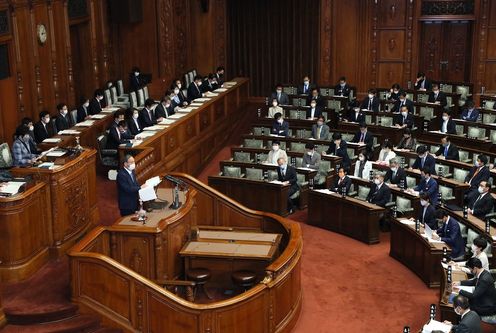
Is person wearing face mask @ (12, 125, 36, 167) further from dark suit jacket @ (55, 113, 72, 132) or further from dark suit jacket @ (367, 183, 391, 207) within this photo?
dark suit jacket @ (367, 183, 391, 207)

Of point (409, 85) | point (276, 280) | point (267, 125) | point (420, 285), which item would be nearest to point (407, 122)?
point (267, 125)

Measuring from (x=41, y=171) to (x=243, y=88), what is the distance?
11323mm

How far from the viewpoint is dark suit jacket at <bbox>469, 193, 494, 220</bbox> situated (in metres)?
12.3

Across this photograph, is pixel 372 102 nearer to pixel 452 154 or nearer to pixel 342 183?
pixel 452 154

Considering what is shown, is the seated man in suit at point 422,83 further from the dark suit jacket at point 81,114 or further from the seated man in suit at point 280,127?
the dark suit jacket at point 81,114

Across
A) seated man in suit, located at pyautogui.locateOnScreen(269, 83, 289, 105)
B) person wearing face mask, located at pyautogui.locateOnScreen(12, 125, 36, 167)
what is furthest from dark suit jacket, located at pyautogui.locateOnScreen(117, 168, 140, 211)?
seated man in suit, located at pyautogui.locateOnScreen(269, 83, 289, 105)

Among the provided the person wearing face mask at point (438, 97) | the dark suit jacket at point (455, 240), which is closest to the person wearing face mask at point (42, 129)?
the dark suit jacket at point (455, 240)

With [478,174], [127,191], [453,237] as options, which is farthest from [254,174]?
[453,237]

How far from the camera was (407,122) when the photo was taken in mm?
17250

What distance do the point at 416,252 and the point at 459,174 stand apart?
10.6 ft

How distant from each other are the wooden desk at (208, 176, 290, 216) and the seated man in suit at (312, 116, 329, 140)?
260 centimetres

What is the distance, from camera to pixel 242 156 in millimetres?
15766

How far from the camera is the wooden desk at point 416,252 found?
1109 centimetres

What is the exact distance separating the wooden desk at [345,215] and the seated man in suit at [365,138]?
8.47 ft
